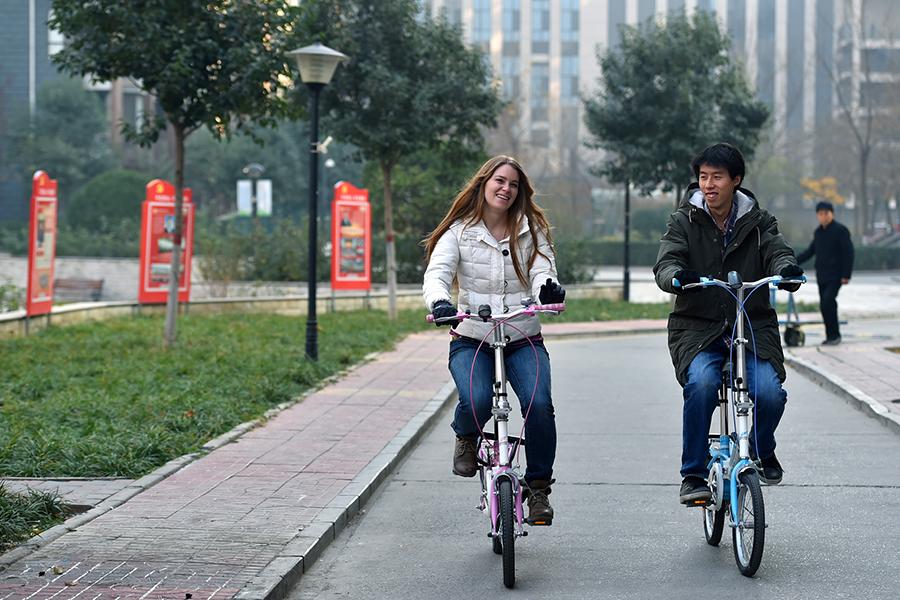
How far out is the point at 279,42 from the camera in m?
15.8

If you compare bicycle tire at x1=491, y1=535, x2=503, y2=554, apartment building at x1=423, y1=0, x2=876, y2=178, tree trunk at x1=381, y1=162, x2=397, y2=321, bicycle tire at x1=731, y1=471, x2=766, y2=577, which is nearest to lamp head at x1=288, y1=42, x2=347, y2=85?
tree trunk at x1=381, y1=162, x2=397, y2=321

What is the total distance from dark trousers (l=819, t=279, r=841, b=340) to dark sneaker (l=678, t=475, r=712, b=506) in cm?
1168

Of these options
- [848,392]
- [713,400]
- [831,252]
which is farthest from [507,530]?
[831,252]

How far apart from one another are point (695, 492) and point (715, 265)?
3.20 feet

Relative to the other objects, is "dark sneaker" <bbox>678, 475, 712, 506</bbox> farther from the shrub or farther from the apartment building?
the apartment building

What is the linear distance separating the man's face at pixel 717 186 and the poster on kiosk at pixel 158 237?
15679 millimetres

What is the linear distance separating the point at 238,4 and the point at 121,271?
75.9ft

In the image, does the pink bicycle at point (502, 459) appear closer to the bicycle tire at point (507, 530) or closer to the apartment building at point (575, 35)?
the bicycle tire at point (507, 530)

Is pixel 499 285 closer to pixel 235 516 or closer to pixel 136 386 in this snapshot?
pixel 235 516

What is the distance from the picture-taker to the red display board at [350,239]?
81.1ft

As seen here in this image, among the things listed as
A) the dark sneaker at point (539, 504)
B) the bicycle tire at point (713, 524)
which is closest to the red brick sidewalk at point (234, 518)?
the dark sneaker at point (539, 504)

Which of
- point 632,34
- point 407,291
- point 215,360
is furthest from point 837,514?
point 632,34

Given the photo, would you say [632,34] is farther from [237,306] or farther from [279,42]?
[279,42]

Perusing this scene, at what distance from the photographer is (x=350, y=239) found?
25031 mm
